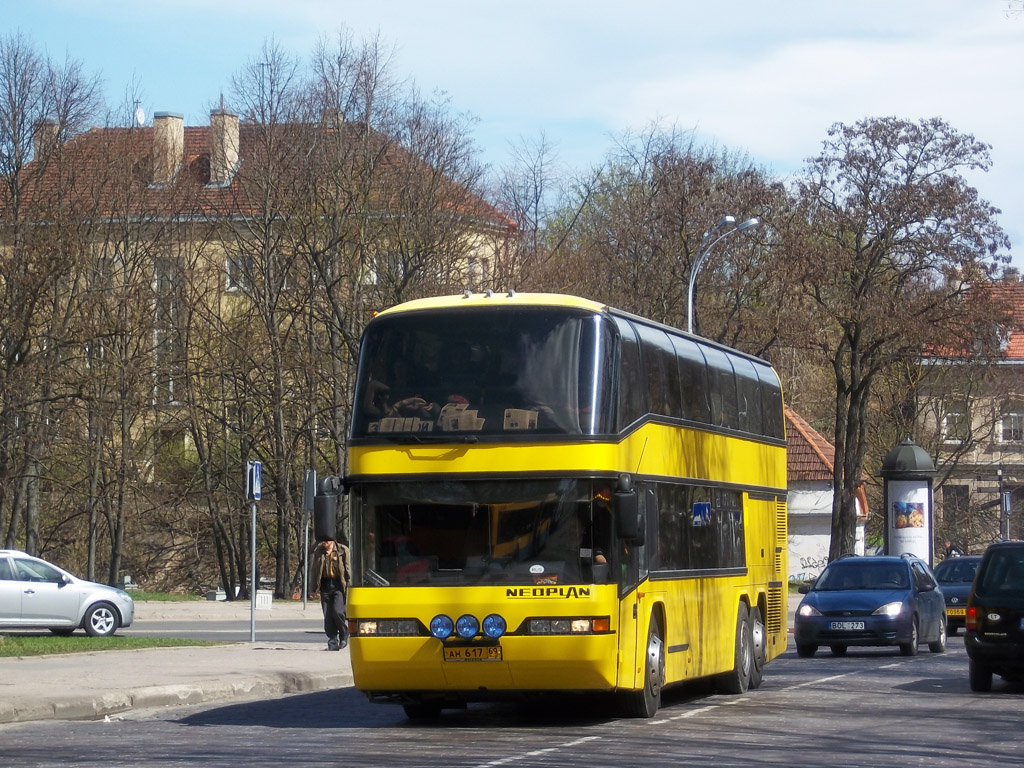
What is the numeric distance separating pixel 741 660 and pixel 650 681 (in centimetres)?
370

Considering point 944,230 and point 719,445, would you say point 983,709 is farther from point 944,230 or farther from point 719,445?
point 944,230

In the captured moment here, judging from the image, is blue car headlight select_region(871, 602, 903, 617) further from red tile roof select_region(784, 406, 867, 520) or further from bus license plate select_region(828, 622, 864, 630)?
red tile roof select_region(784, 406, 867, 520)

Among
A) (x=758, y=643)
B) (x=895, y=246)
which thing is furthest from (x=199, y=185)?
(x=758, y=643)

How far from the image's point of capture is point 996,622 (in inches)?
731

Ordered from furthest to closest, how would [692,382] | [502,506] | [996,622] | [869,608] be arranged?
[869,608] → [996,622] → [692,382] → [502,506]

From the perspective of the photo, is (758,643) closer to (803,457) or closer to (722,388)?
(722,388)

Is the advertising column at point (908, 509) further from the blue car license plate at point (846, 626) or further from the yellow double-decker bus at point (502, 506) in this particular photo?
the yellow double-decker bus at point (502, 506)

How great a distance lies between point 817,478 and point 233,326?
2766 centimetres

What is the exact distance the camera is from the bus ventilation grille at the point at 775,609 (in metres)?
20.9

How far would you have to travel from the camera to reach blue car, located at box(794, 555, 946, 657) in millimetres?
25562

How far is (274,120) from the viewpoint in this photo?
43625 millimetres

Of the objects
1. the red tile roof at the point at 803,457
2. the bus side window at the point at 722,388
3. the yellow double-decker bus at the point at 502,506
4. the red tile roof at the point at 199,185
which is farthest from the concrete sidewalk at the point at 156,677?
the red tile roof at the point at 803,457

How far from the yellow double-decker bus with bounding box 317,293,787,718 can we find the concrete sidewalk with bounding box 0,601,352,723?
125 inches

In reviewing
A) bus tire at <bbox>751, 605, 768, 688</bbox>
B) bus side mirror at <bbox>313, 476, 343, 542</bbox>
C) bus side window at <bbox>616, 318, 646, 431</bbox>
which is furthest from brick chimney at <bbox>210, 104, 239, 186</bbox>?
bus side mirror at <bbox>313, 476, 343, 542</bbox>
